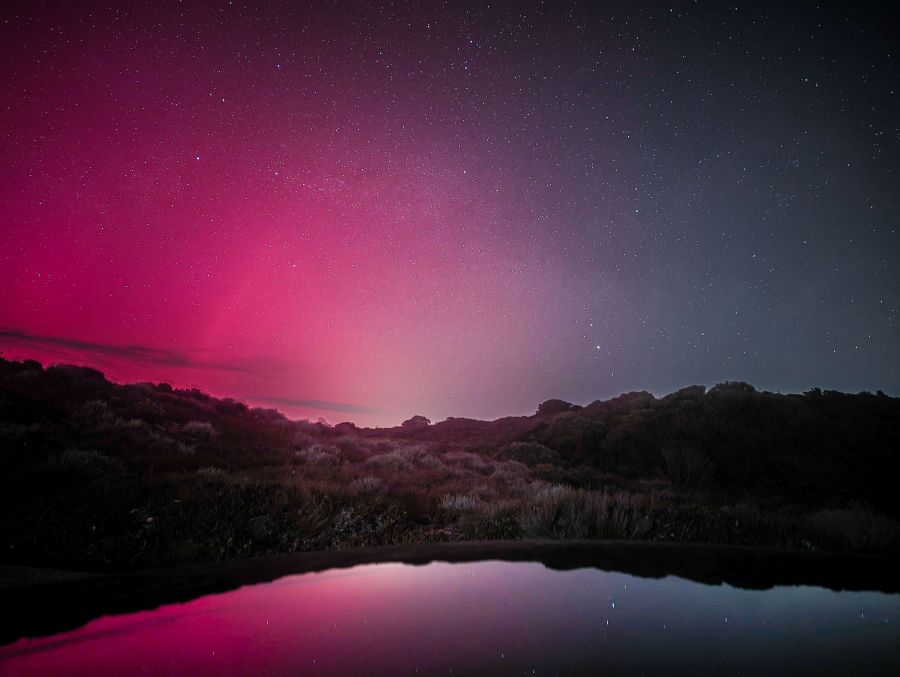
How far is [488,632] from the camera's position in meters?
2.43

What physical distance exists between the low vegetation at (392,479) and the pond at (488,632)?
3056mm

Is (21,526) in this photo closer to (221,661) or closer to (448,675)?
(221,661)

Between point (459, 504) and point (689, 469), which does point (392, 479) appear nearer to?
point (459, 504)

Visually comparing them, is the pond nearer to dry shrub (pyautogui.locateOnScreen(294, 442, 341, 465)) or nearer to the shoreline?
the shoreline

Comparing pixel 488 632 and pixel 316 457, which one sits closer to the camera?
pixel 488 632

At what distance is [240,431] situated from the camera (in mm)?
20438

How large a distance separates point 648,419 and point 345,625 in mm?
25171

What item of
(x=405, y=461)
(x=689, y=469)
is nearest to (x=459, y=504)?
(x=405, y=461)

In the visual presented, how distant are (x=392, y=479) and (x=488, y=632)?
35.1ft

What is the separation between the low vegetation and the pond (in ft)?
10.0

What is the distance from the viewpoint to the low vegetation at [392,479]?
616 cm

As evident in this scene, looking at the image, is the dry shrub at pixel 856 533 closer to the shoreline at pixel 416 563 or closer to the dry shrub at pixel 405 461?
the shoreline at pixel 416 563

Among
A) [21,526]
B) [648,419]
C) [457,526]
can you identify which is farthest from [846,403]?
[21,526]

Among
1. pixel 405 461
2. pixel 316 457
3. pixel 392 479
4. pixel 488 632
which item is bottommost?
pixel 316 457
